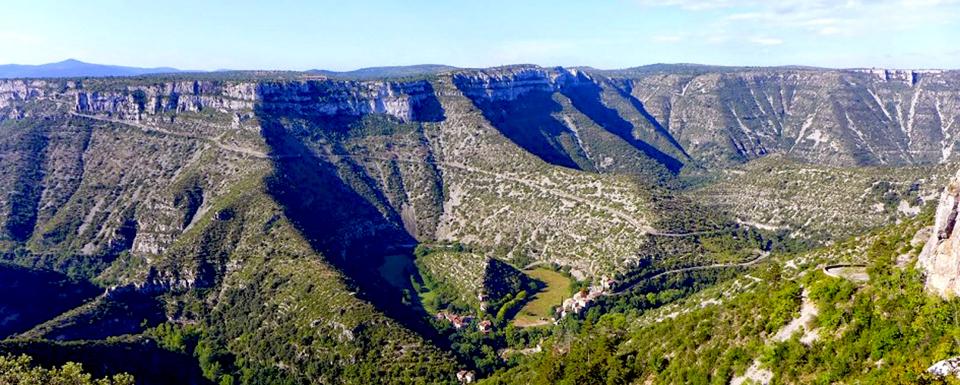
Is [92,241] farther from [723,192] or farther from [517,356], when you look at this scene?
[723,192]

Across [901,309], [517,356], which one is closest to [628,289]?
[517,356]

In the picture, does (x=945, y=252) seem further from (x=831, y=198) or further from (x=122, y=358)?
(x=831, y=198)

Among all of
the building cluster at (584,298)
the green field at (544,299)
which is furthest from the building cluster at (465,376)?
the building cluster at (584,298)

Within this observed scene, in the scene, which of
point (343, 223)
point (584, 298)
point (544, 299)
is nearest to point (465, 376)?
point (584, 298)

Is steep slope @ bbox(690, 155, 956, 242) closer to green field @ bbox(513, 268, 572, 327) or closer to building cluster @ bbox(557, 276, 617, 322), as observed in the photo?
building cluster @ bbox(557, 276, 617, 322)

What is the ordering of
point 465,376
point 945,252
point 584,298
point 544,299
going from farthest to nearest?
point 544,299 < point 584,298 < point 465,376 < point 945,252

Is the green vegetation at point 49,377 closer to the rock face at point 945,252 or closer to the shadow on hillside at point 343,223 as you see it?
the shadow on hillside at point 343,223
